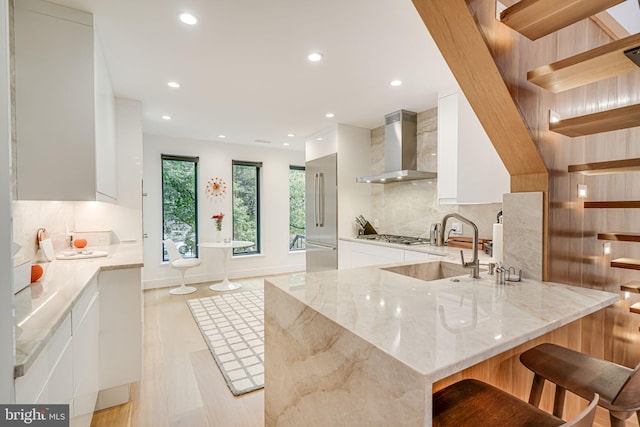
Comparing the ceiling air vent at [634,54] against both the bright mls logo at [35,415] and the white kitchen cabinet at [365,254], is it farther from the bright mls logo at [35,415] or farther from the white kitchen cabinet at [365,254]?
the white kitchen cabinet at [365,254]

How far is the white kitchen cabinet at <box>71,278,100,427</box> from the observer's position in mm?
1454

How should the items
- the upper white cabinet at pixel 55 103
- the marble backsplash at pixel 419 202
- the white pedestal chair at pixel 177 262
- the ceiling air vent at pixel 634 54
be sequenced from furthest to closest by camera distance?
the white pedestal chair at pixel 177 262, the marble backsplash at pixel 419 202, the upper white cabinet at pixel 55 103, the ceiling air vent at pixel 634 54

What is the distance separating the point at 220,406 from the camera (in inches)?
80.2

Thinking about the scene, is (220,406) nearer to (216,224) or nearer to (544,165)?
(544,165)

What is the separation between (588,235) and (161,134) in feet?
17.9

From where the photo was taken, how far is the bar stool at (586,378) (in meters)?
0.96

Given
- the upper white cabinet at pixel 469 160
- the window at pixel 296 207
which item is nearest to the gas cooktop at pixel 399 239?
the upper white cabinet at pixel 469 160

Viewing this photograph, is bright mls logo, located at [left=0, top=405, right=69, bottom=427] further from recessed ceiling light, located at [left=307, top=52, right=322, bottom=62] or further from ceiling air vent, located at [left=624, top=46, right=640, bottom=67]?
recessed ceiling light, located at [left=307, top=52, right=322, bottom=62]

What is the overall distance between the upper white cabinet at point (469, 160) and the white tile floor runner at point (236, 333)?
235 cm

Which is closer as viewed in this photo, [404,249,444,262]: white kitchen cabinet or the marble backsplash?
[404,249,444,262]: white kitchen cabinet

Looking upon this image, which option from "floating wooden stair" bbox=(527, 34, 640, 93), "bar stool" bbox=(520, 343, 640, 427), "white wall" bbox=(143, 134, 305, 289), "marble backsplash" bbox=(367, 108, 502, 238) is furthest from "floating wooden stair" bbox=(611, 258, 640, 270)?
"white wall" bbox=(143, 134, 305, 289)

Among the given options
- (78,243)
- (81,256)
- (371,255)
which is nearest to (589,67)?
(371,255)

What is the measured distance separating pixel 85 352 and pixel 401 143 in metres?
3.52

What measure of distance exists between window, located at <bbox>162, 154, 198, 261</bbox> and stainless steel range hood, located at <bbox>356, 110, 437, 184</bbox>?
3.25m
